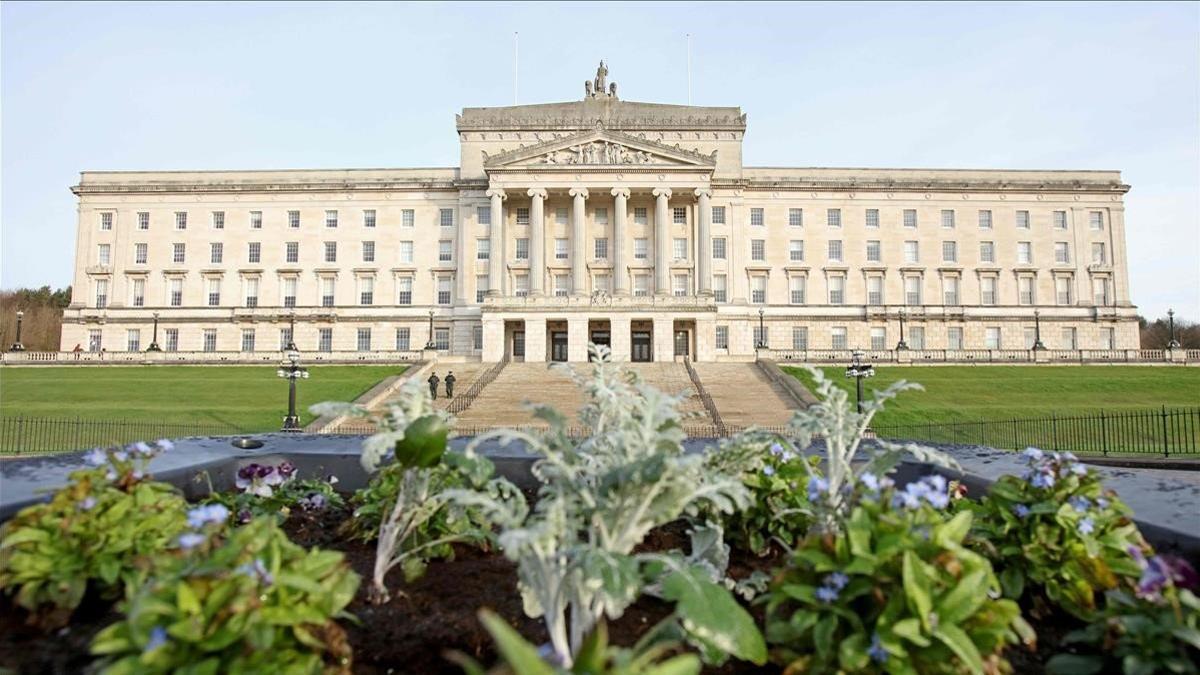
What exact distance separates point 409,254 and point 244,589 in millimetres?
58467

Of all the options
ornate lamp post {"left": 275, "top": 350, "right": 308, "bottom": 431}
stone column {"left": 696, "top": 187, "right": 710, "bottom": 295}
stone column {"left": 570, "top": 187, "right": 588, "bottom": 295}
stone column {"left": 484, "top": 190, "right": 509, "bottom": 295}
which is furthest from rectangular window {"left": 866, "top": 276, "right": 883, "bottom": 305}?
ornate lamp post {"left": 275, "top": 350, "right": 308, "bottom": 431}

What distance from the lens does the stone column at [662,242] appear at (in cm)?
5278

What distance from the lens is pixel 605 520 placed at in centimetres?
306

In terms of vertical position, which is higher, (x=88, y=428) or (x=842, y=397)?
(x=842, y=397)

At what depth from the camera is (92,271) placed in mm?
58000

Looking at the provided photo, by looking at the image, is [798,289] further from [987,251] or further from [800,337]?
[987,251]

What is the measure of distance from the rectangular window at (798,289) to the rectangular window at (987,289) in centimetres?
1599

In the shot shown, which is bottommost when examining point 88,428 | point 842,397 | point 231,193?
point 88,428

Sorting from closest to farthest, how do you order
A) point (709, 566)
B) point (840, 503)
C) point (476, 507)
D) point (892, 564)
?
1. point (892, 564)
2. point (709, 566)
3. point (840, 503)
4. point (476, 507)

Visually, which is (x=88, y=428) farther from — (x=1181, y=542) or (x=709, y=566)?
(x=1181, y=542)

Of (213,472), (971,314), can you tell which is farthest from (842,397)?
(971,314)

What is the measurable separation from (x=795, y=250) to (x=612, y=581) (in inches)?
2318

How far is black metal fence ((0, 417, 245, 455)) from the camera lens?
19844mm

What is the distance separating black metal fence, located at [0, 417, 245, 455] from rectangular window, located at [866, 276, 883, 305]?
51.5m
